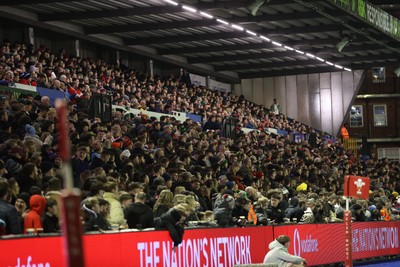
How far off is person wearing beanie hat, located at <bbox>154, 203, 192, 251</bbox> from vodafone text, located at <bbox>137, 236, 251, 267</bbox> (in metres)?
0.16

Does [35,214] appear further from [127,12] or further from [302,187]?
[127,12]

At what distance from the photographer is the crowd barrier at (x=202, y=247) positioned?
11.2 m

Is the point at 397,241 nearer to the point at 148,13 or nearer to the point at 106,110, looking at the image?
the point at 106,110

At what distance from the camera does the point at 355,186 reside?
62.2ft

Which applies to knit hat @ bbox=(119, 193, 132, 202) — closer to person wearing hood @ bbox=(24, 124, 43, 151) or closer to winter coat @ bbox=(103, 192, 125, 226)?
winter coat @ bbox=(103, 192, 125, 226)

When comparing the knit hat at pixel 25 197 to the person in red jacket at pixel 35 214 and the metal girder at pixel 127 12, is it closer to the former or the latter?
the person in red jacket at pixel 35 214

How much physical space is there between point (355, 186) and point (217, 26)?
23.2 metres

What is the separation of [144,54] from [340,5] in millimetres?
13314

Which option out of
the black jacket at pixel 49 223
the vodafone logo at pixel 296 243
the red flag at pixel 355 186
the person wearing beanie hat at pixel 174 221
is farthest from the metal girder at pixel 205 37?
the black jacket at pixel 49 223

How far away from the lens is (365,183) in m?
19.1

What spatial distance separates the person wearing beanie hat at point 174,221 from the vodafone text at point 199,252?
6.4 inches

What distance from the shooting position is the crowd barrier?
11.2 m

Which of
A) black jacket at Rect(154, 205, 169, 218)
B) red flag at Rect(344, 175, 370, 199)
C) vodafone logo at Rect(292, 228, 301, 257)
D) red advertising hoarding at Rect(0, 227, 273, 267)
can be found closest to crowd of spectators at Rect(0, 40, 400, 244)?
black jacket at Rect(154, 205, 169, 218)

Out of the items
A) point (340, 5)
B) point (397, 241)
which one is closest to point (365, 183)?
point (397, 241)
